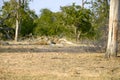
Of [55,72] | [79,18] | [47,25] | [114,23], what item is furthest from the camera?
[47,25]

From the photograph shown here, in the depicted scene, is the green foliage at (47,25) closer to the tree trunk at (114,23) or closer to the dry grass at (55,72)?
the tree trunk at (114,23)

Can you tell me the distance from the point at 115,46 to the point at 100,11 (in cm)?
2288

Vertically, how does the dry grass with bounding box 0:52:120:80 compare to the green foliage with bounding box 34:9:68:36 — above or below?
below

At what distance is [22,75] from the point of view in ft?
32.3

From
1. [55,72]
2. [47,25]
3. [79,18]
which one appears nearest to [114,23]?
[55,72]

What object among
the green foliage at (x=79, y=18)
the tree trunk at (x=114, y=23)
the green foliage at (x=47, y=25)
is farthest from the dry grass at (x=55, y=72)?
the green foliage at (x=47, y=25)

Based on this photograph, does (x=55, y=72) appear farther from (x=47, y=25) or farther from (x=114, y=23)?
(x=47, y=25)

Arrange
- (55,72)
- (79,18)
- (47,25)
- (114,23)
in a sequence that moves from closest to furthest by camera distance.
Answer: (55,72) < (114,23) < (79,18) < (47,25)

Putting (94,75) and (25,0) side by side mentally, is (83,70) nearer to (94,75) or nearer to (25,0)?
(94,75)

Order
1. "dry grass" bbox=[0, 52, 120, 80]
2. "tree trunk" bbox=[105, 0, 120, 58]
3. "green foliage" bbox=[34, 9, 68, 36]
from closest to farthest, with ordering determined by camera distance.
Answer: "dry grass" bbox=[0, 52, 120, 80] → "tree trunk" bbox=[105, 0, 120, 58] → "green foliage" bbox=[34, 9, 68, 36]

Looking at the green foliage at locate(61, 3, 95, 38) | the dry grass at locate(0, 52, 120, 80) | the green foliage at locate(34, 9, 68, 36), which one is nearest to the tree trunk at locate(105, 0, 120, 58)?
the dry grass at locate(0, 52, 120, 80)

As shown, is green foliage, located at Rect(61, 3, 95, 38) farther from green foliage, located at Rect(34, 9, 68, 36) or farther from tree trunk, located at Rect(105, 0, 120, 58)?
tree trunk, located at Rect(105, 0, 120, 58)

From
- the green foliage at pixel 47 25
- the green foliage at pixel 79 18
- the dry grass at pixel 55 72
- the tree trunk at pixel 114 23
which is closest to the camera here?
the dry grass at pixel 55 72

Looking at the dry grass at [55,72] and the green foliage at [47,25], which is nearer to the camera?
the dry grass at [55,72]
